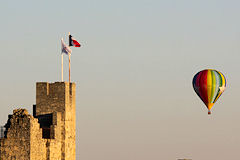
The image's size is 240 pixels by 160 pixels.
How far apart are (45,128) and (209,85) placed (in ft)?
106

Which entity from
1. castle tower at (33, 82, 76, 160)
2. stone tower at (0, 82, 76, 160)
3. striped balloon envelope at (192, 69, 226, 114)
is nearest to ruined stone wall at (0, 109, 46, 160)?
stone tower at (0, 82, 76, 160)

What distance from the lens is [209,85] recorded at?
126938 millimetres

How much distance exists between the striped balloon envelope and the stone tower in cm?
2690

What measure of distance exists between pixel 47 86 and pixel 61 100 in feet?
6.45

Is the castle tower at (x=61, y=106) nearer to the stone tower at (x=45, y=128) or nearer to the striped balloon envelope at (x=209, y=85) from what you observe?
the stone tower at (x=45, y=128)

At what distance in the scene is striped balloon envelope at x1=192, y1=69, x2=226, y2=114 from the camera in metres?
127

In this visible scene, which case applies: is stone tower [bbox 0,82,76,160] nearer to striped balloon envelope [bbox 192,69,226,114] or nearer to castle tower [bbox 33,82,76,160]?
castle tower [bbox 33,82,76,160]

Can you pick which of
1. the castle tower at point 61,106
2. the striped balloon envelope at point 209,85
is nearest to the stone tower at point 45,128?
the castle tower at point 61,106

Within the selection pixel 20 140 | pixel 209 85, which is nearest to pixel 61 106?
pixel 20 140

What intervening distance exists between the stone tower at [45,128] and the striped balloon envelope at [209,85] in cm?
2690

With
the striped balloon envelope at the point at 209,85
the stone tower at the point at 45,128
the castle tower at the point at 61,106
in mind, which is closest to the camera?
the stone tower at the point at 45,128

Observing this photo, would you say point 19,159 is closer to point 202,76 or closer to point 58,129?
point 58,129

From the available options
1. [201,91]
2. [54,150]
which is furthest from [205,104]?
[54,150]

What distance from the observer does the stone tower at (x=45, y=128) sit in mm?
93688
